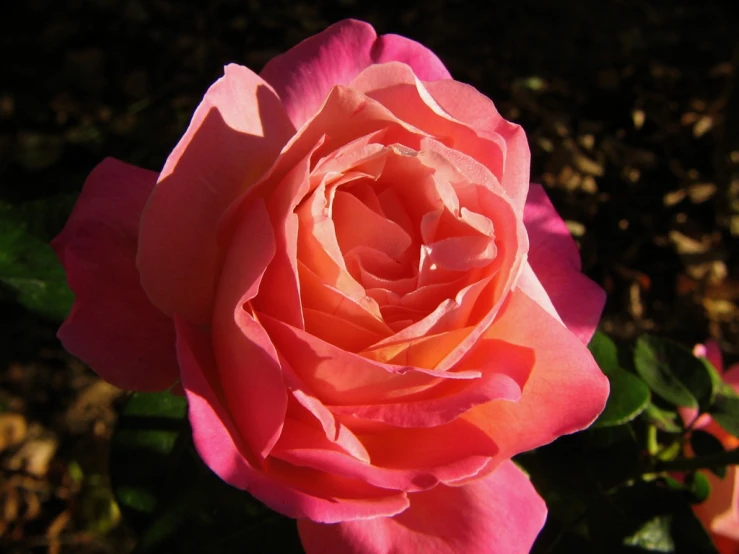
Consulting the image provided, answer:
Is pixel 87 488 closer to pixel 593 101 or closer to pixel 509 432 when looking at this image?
pixel 509 432

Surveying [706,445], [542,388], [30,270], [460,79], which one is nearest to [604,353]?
[706,445]

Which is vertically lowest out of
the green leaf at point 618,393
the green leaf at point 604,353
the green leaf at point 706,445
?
the green leaf at point 706,445

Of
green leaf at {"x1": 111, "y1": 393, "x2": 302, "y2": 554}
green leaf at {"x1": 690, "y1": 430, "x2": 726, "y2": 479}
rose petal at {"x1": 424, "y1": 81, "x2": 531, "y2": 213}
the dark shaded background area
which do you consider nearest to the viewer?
rose petal at {"x1": 424, "y1": 81, "x2": 531, "y2": 213}

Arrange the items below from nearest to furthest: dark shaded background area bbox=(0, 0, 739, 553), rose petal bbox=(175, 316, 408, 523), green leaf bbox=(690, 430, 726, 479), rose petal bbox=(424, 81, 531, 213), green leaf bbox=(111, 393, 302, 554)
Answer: rose petal bbox=(175, 316, 408, 523) → rose petal bbox=(424, 81, 531, 213) → green leaf bbox=(111, 393, 302, 554) → green leaf bbox=(690, 430, 726, 479) → dark shaded background area bbox=(0, 0, 739, 553)

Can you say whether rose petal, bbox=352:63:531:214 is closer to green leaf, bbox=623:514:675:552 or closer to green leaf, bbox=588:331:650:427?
green leaf, bbox=588:331:650:427

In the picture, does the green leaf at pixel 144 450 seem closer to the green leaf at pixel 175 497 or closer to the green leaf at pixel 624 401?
the green leaf at pixel 175 497

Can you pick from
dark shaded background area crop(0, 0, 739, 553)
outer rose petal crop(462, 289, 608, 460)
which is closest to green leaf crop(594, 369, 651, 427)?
outer rose petal crop(462, 289, 608, 460)

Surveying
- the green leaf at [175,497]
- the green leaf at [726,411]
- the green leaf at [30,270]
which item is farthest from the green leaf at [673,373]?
the green leaf at [30,270]
